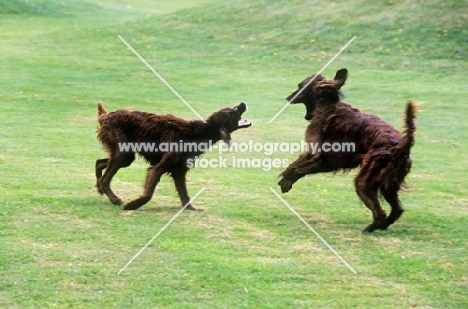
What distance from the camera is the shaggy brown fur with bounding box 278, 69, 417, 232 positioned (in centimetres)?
827

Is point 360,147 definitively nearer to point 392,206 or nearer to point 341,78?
point 392,206

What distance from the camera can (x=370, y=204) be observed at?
8336mm

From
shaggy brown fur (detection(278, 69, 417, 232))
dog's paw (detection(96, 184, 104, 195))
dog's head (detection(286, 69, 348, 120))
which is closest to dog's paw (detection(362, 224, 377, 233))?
shaggy brown fur (detection(278, 69, 417, 232))

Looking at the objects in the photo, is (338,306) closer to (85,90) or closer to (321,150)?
(321,150)

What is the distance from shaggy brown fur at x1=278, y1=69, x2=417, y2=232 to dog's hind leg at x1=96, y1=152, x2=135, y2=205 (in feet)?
5.71

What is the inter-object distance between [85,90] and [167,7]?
2058cm

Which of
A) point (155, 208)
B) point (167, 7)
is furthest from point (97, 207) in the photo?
point (167, 7)

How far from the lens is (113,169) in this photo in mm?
9148

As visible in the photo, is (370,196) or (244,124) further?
(244,124)

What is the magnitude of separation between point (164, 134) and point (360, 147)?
2.12 meters

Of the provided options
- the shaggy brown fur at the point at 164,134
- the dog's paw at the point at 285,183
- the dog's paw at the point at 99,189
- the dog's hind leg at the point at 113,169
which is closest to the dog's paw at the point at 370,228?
the dog's paw at the point at 285,183

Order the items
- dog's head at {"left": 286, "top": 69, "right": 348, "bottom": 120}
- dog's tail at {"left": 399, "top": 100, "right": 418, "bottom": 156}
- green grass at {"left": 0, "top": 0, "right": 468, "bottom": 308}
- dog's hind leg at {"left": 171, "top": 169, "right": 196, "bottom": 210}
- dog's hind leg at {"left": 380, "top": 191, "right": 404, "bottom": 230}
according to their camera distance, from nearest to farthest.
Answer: green grass at {"left": 0, "top": 0, "right": 468, "bottom": 308} < dog's tail at {"left": 399, "top": 100, "right": 418, "bottom": 156} < dog's hind leg at {"left": 380, "top": 191, "right": 404, "bottom": 230} < dog's hind leg at {"left": 171, "top": 169, "right": 196, "bottom": 210} < dog's head at {"left": 286, "top": 69, "right": 348, "bottom": 120}

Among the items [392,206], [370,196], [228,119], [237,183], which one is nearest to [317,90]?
[228,119]

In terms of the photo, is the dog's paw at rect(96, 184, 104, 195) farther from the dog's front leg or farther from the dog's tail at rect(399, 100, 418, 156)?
the dog's tail at rect(399, 100, 418, 156)
